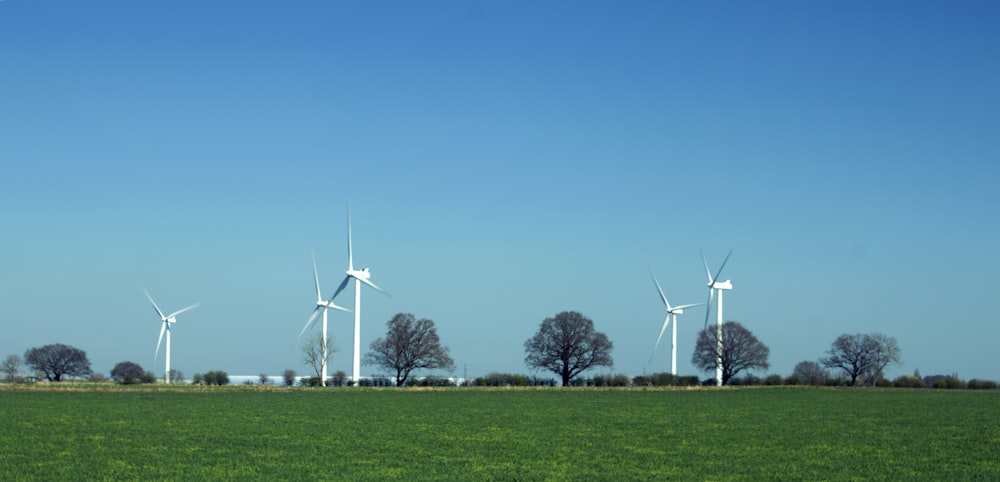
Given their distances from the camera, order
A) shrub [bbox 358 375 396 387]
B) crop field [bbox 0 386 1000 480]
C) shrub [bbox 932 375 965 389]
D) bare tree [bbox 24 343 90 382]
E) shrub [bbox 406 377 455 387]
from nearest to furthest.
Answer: crop field [bbox 0 386 1000 480] < shrub [bbox 358 375 396 387] < shrub [bbox 406 377 455 387] < shrub [bbox 932 375 965 389] < bare tree [bbox 24 343 90 382]

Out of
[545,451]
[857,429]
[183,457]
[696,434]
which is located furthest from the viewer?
[857,429]

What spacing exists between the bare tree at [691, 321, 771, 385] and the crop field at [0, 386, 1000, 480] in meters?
73.3

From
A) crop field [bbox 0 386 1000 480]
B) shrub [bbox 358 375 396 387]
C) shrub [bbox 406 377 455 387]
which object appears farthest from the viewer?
shrub [bbox 406 377 455 387]

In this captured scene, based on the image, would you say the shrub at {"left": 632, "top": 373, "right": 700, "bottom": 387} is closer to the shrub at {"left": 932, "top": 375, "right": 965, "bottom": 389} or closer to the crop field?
the shrub at {"left": 932, "top": 375, "right": 965, "bottom": 389}

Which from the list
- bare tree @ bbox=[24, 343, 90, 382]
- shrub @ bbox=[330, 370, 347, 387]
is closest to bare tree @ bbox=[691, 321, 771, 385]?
shrub @ bbox=[330, 370, 347, 387]

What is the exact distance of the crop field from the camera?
2820 centimetres

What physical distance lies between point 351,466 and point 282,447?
628cm

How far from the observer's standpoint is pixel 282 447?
34625 millimetres

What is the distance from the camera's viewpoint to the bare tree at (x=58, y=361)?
160250mm

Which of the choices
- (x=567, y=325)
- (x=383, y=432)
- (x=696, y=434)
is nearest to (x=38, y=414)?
(x=383, y=432)

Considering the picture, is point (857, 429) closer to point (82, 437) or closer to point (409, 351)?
point (82, 437)

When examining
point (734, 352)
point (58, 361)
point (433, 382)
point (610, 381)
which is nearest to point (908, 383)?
point (734, 352)

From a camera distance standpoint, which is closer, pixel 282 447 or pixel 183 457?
pixel 183 457

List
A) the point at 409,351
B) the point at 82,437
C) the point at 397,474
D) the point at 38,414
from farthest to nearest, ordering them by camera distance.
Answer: the point at 409,351
the point at 38,414
the point at 82,437
the point at 397,474
